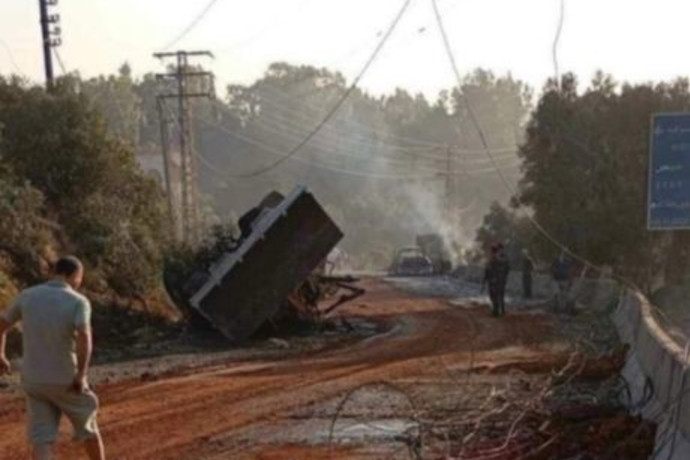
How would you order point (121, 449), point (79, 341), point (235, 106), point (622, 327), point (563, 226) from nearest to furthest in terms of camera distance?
point (79, 341) < point (121, 449) < point (622, 327) < point (563, 226) < point (235, 106)

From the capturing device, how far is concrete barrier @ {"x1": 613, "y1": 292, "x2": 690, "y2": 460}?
794 cm

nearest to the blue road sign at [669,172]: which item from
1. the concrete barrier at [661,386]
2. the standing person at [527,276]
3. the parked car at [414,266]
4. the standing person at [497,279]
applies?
the concrete barrier at [661,386]

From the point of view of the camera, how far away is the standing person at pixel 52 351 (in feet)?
26.5

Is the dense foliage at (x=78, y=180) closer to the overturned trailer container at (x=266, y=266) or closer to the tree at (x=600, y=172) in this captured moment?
the overturned trailer container at (x=266, y=266)

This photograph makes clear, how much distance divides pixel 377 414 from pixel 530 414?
6.77 feet

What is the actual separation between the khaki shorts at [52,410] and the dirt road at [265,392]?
1.95m

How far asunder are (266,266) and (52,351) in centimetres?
1365

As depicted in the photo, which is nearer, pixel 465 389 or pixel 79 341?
pixel 79 341

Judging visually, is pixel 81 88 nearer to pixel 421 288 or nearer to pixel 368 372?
pixel 368 372

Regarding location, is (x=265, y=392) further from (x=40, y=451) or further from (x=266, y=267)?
(x=266, y=267)

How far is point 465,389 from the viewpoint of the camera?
1373 cm

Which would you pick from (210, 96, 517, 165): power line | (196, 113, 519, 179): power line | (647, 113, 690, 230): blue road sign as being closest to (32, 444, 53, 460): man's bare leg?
(647, 113, 690, 230): blue road sign

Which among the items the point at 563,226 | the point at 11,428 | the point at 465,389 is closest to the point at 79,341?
the point at 11,428

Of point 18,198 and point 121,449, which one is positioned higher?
point 18,198
